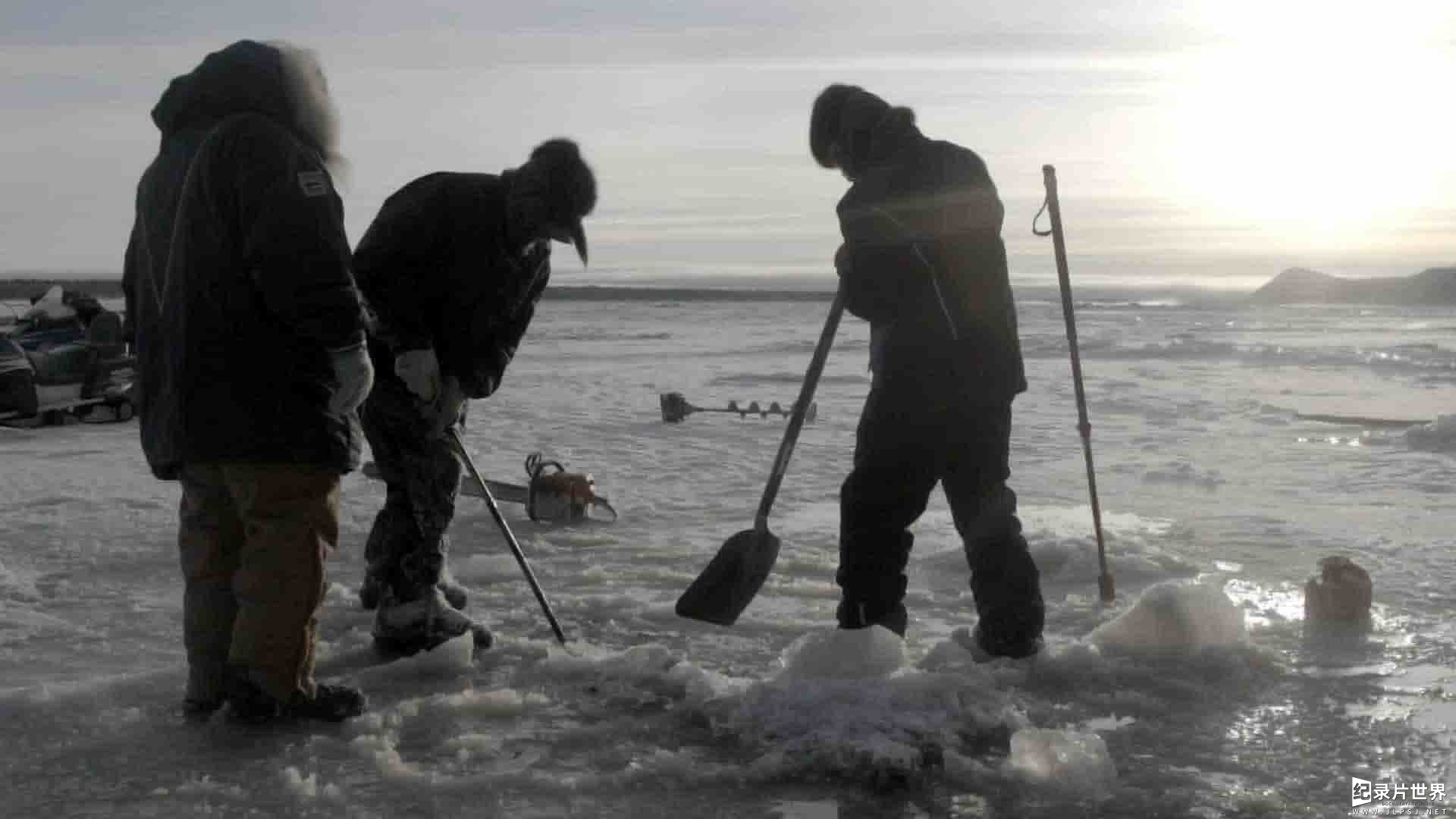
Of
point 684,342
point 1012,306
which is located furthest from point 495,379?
point 684,342

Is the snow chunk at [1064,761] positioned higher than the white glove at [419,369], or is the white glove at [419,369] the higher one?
the white glove at [419,369]

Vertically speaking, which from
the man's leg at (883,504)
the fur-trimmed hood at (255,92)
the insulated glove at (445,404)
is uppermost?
the fur-trimmed hood at (255,92)

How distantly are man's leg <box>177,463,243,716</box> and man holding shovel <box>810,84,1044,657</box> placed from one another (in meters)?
1.79

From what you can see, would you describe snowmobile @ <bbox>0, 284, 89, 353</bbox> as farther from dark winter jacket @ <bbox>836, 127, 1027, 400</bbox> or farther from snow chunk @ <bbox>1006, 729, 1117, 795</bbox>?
snow chunk @ <bbox>1006, 729, 1117, 795</bbox>

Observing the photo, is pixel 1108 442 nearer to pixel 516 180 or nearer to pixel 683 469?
pixel 683 469

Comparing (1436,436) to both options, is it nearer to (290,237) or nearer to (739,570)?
(739,570)

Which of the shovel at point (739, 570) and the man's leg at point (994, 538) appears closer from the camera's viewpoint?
the man's leg at point (994, 538)

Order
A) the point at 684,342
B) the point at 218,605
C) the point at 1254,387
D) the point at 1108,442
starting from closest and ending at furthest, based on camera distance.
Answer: the point at 218,605
the point at 1108,442
the point at 1254,387
the point at 684,342

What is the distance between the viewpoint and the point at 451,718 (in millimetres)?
3879

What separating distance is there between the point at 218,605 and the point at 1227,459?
7481 mm

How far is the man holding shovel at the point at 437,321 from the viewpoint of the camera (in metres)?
4.35

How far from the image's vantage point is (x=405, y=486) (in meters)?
4.57

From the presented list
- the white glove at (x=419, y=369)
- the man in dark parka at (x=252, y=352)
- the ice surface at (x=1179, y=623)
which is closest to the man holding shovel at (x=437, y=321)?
the white glove at (x=419, y=369)

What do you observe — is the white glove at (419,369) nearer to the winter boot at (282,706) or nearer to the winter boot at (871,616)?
the winter boot at (282,706)
